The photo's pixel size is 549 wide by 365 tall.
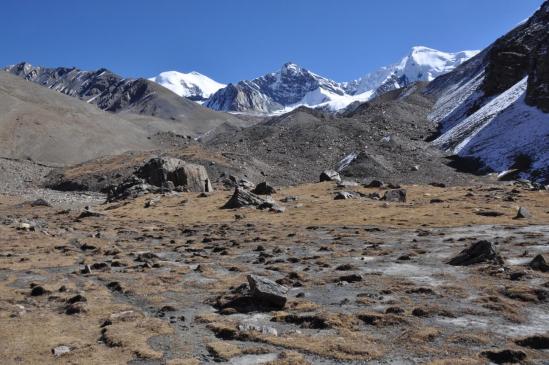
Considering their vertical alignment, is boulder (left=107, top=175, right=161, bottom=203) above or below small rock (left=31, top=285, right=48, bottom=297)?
above

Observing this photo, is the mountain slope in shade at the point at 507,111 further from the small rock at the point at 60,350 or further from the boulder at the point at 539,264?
the small rock at the point at 60,350

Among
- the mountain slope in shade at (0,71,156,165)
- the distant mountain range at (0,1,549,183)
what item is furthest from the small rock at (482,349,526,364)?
the mountain slope in shade at (0,71,156,165)

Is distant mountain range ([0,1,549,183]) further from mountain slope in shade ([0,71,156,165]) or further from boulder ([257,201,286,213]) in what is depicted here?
boulder ([257,201,286,213])

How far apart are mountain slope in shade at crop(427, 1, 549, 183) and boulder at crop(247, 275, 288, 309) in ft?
212

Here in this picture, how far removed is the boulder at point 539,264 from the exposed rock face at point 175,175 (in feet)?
164

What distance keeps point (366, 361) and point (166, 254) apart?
19065 millimetres

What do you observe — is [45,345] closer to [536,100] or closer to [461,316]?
[461,316]

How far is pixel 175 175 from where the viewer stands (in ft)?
226

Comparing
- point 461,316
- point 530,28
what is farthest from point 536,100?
point 461,316

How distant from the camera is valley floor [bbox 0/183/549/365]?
536 inches

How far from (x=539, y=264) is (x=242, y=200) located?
34.4m

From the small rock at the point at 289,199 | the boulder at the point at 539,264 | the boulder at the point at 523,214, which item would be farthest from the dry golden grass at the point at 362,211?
the boulder at the point at 539,264

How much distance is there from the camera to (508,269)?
21.4m

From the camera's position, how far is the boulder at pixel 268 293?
691 inches
